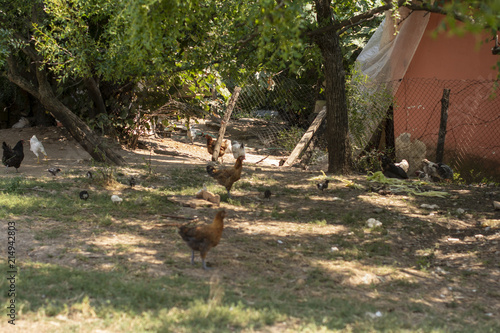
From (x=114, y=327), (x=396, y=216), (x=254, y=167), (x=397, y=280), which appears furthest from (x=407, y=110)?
(x=114, y=327)

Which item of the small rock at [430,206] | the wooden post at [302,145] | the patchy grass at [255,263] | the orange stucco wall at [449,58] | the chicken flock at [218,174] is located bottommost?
the patchy grass at [255,263]

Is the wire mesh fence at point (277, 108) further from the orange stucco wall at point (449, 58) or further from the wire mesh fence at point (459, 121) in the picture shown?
the orange stucco wall at point (449, 58)

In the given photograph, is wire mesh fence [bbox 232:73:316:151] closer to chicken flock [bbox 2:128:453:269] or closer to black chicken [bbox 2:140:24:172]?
chicken flock [bbox 2:128:453:269]

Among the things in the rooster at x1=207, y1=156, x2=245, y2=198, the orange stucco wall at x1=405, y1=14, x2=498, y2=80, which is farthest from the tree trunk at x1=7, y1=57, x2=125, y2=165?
the orange stucco wall at x1=405, y1=14, x2=498, y2=80

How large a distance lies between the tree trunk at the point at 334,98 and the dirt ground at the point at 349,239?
476mm

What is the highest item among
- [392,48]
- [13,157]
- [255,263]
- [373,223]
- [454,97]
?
[392,48]

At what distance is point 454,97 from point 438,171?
253cm

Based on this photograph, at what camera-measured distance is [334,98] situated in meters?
9.05

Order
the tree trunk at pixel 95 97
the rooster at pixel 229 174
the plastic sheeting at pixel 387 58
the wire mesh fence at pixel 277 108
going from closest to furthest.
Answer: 1. the rooster at pixel 229 174
2. the plastic sheeting at pixel 387 58
3. the tree trunk at pixel 95 97
4. the wire mesh fence at pixel 277 108

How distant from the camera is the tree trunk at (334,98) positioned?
878 centimetres

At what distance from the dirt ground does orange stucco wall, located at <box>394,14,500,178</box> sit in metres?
2.04

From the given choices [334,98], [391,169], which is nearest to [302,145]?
[334,98]

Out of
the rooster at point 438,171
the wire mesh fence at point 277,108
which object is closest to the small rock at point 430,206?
the rooster at point 438,171

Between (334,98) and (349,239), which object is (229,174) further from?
(334,98)
